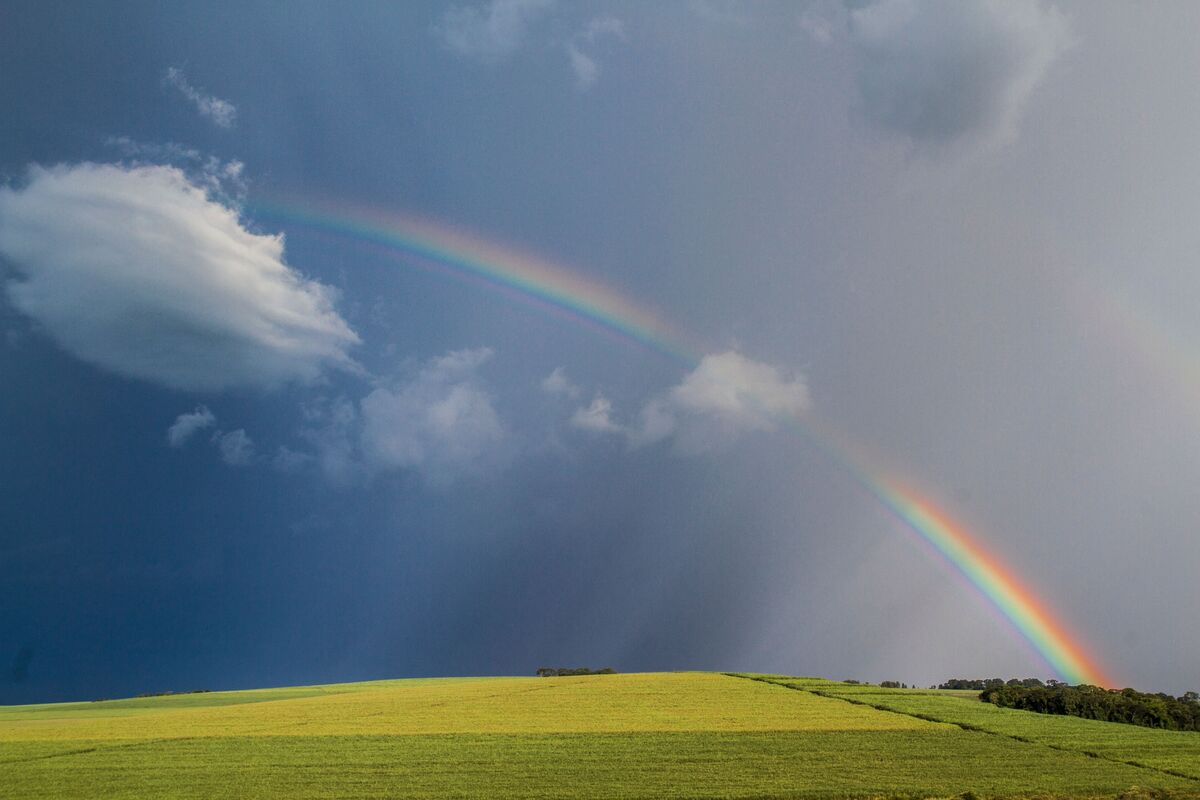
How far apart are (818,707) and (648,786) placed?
28.3 metres

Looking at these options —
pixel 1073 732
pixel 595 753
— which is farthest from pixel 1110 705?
pixel 595 753

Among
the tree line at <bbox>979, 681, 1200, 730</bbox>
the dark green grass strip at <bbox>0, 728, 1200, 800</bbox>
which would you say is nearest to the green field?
the dark green grass strip at <bbox>0, 728, 1200, 800</bbox>

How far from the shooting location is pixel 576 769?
26.2m

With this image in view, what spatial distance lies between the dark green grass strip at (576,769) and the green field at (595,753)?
0.37 ft

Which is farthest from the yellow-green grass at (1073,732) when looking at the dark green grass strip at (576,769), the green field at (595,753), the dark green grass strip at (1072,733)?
the dark green grass strip at (576,769)

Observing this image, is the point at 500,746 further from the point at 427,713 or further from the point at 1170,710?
the point at 1170,710

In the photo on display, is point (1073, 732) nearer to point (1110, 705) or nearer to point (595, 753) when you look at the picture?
point (1110, 705)

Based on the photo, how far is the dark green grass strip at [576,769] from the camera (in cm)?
2347

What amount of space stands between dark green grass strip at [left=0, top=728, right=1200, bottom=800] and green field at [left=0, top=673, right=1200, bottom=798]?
11 cm

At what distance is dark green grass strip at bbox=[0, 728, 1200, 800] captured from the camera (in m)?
23.5

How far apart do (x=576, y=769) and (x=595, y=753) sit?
3116 millimetres

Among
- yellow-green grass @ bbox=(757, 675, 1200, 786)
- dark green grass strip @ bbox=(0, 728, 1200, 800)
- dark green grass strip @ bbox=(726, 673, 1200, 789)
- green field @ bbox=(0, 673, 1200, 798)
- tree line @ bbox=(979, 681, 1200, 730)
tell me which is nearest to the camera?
dark green grass strip @ bbox=(0, 728, 1200, 800)

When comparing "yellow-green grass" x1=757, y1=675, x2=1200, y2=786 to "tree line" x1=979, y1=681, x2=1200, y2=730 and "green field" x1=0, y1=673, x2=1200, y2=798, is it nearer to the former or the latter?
"green field" x1=0, y1=673, x2=1200, y2=798

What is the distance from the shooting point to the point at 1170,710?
5247 centimetres
